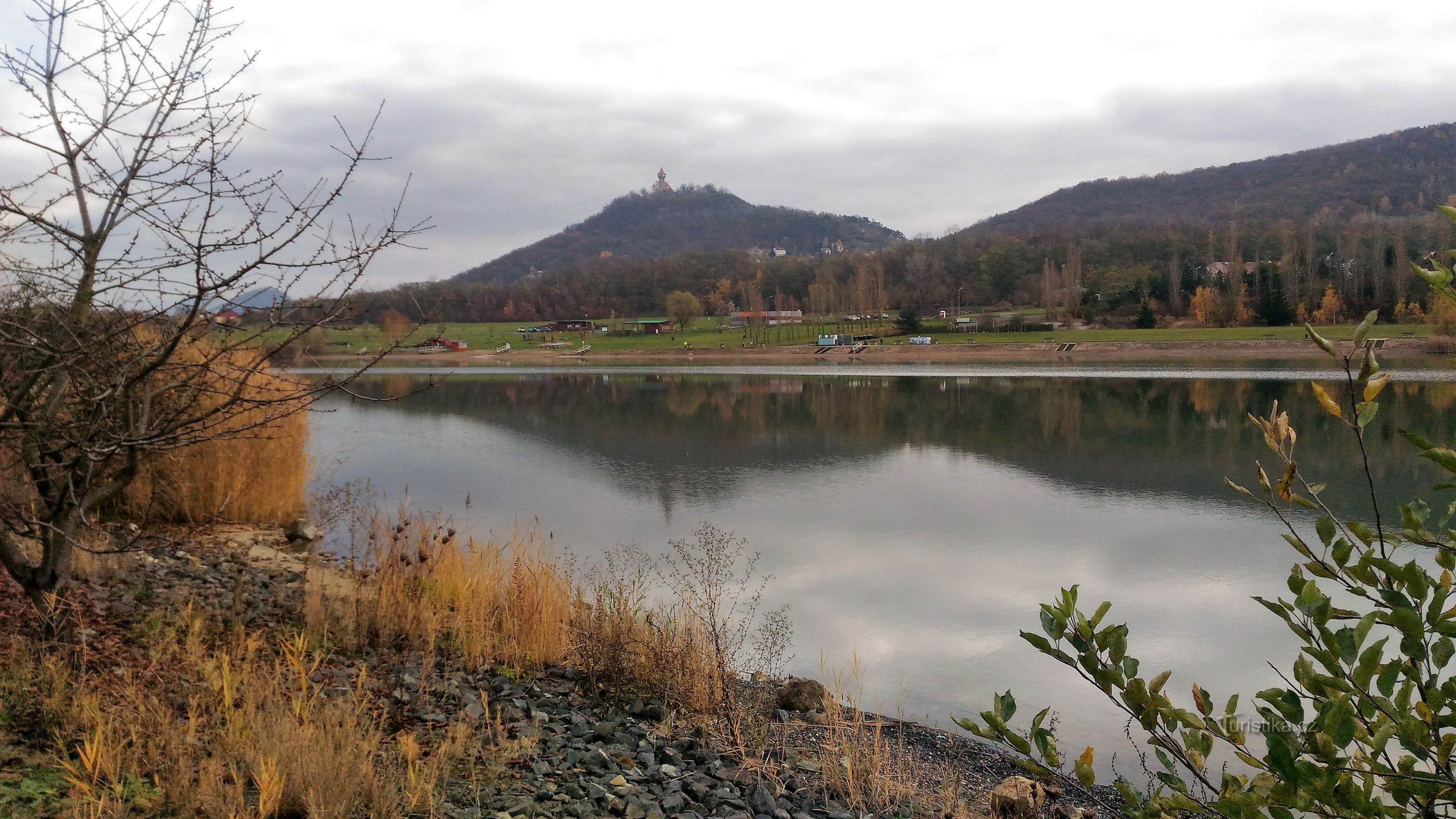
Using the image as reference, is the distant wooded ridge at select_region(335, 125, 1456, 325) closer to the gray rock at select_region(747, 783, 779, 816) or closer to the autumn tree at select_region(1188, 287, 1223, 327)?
the autumn tree at select_region(1188, 287, 1223, 327)

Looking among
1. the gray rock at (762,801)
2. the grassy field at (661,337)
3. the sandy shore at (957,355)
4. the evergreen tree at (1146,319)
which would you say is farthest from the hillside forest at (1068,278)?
the gray rock at (762,801)

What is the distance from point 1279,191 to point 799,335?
283ft

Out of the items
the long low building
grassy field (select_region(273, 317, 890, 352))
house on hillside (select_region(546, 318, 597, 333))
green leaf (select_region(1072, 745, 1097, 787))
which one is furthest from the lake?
house on hillside (select_region(546, 318, 597, 333))

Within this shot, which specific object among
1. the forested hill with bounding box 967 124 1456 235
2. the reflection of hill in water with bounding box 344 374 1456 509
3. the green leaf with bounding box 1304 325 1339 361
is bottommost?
the reflection of hill in water with bounding box 344 374 1456 509

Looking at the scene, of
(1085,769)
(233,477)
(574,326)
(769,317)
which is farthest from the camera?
(769,317)

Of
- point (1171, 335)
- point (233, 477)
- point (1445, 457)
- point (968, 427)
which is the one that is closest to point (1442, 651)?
point (1445, 457)

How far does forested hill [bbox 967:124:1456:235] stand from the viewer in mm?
114938

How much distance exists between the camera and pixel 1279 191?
414ft

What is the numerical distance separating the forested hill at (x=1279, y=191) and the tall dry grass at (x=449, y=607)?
397 feet

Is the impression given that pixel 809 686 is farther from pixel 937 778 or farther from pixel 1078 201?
pixel 1078 201

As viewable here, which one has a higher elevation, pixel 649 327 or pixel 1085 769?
pixel 649 327

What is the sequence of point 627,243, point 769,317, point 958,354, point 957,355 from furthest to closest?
point 627,243 < point 769,317 < point 958,354 < point 957,355

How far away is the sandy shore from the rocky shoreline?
4944cm

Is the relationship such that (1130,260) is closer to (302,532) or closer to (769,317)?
(769,317)
